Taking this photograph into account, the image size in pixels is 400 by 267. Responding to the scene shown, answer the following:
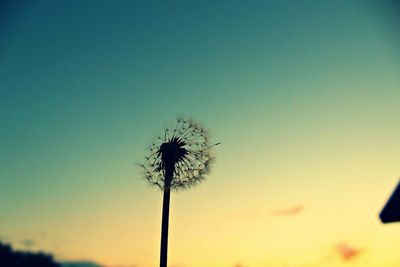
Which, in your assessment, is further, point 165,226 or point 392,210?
point 165,226

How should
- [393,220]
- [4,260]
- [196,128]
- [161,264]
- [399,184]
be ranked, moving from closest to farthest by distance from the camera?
[399,184], [393,220], [161,264], [196,128], [4,260]

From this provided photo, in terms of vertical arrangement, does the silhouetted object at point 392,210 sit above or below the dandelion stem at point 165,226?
below

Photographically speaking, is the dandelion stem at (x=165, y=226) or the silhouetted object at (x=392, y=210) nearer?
the silhouetted object at (x=392, y=210)

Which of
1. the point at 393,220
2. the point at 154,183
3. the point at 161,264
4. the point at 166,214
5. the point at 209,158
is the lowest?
the point at 393,220

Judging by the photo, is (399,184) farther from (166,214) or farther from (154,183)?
(154,183)

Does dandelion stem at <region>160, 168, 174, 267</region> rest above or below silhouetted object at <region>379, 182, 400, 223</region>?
above

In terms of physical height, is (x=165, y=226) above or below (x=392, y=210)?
above

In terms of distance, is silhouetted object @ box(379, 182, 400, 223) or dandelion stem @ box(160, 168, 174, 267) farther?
dandelion stem @ box(160, 168, 174, 267)

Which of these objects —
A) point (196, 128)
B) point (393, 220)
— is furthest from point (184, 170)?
point (393, 220)
